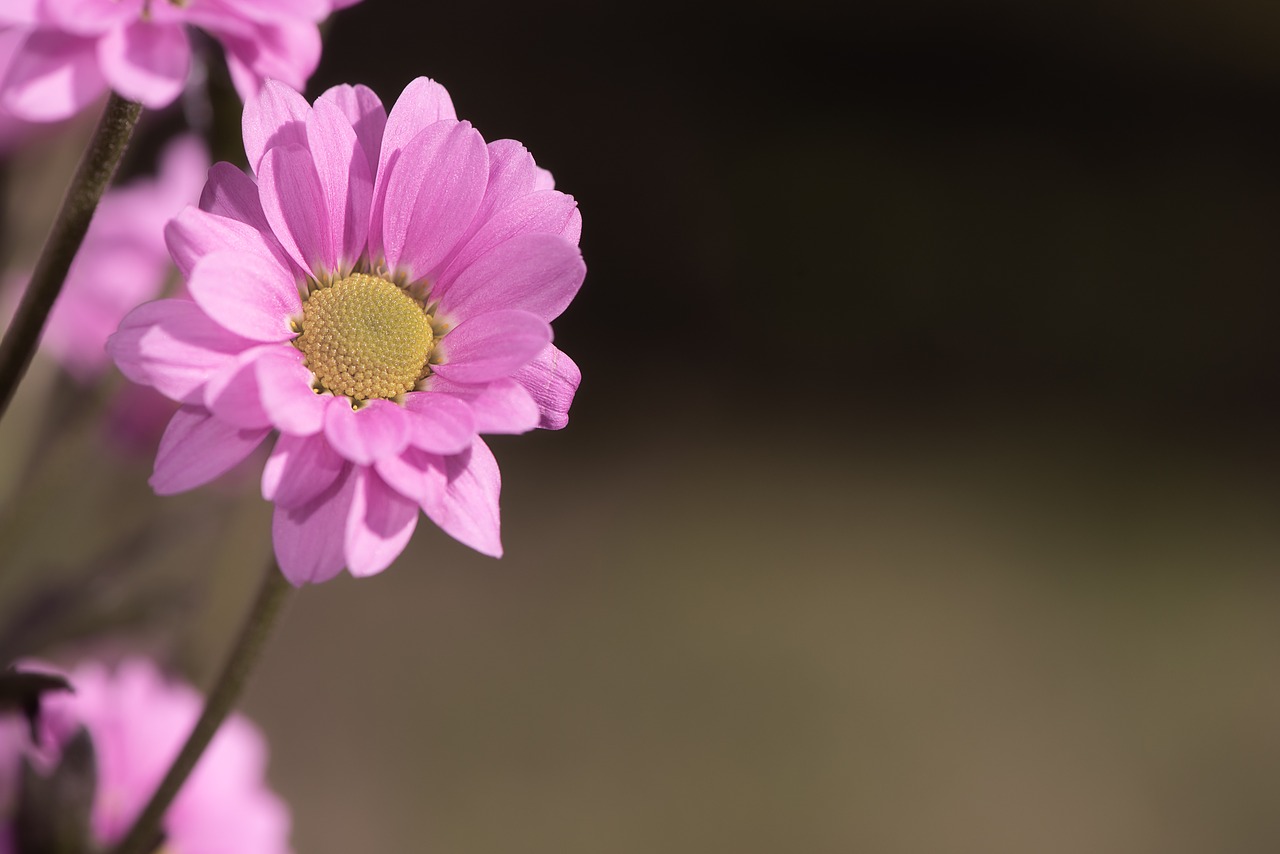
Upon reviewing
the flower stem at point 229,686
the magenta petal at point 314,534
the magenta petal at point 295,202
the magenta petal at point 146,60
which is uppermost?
the magenta petal at point 146,60

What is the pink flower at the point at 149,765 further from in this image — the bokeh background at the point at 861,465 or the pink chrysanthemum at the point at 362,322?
the bokeh background at the point at 861,465

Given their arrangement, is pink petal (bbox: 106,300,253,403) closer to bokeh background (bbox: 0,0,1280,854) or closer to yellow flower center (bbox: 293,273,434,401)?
yellow flower center (bbox: 293,273,434,401)

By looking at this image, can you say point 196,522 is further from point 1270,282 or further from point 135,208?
point 1270,282

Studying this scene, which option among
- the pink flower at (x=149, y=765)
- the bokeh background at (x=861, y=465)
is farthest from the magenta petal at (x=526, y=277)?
the bokeh background at (x=861, y=465)

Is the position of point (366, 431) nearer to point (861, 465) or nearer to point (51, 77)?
point (51, 77)

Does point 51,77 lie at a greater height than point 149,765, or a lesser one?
greater

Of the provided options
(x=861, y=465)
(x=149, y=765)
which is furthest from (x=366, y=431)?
(x=861, y=465)

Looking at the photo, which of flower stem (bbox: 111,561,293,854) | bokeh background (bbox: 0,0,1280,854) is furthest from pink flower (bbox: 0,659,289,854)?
bokeh background (bbox: 0,0,1280,854)
